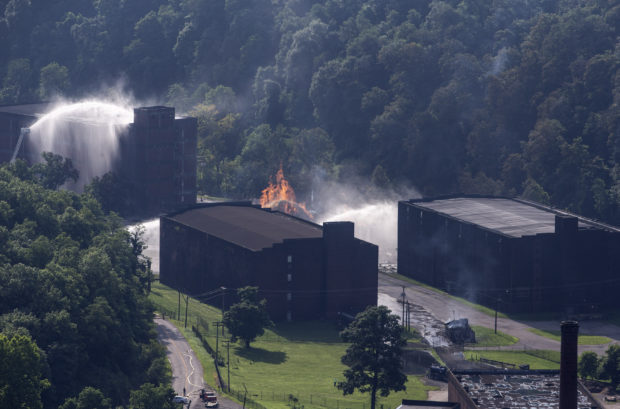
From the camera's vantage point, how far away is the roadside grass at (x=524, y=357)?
144 meters

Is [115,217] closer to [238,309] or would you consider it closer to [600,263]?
[238,309]

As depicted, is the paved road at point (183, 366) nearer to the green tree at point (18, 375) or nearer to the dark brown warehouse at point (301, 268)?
the dark brown warehouse at point (301, 268)

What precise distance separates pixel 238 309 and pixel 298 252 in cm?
1384

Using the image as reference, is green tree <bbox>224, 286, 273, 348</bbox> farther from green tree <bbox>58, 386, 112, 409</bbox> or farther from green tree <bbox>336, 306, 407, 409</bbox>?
green tree <bbox>58, 386, 112, 409</bbox>

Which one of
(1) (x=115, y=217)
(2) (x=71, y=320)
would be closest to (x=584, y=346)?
(2) (x=71, y=320)

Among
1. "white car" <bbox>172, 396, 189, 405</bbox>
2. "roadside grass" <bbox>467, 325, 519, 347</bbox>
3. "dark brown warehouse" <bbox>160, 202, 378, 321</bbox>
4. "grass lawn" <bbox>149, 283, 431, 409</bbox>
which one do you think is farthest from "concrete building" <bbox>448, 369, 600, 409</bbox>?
"dark brown warehouse" <bbox>160, 202, 378, 321</bbox>

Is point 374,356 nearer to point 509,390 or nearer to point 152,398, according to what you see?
point 509,390

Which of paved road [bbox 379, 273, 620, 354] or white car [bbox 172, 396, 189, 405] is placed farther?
paved road [bbox 379, 273, 620, 354]

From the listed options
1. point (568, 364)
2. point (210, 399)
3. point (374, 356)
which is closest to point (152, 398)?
point (210, 399)

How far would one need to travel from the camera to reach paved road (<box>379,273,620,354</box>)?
15188cm

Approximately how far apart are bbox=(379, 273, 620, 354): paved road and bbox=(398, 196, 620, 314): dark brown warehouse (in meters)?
3.09

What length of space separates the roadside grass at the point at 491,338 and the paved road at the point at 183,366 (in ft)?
106

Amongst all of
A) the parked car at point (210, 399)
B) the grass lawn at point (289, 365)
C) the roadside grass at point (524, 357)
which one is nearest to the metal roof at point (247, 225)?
the grass lawn at point (289, 365)

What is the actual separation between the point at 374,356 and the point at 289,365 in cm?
1610
